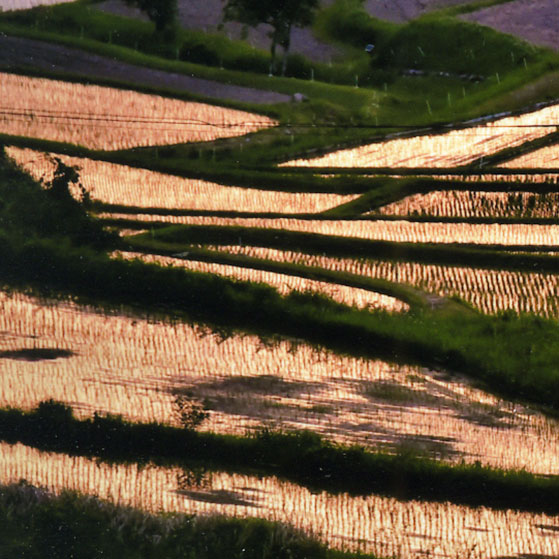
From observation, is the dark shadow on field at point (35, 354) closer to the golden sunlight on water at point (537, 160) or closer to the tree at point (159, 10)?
the tree at point (159, 10)

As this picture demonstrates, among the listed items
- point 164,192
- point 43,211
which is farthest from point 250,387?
point 43,211

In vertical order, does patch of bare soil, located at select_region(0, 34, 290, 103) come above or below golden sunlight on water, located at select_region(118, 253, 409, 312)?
above

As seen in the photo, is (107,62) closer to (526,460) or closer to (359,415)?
(359,415)

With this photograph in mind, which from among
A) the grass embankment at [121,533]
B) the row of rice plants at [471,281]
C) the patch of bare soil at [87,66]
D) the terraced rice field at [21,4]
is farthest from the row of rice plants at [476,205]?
the terraced rice field at [21,4]

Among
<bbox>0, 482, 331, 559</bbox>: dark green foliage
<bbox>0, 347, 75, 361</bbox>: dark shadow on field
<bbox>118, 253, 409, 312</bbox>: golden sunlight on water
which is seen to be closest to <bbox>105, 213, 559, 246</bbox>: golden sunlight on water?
<bbox>118, 253, 409, 312</bbox>: golden sunlight on water

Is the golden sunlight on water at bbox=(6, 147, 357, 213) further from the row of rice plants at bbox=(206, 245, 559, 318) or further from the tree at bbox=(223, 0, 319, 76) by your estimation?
the tree at bbox=(223, 0, 319, 76)

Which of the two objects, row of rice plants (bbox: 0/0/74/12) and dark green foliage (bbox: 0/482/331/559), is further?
row of rice plants (bbox: 0/0/74/12)

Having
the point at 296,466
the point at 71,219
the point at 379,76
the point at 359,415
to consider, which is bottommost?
the point at 296,466

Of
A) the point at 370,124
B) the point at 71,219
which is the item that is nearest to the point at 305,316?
the point at 370,124
